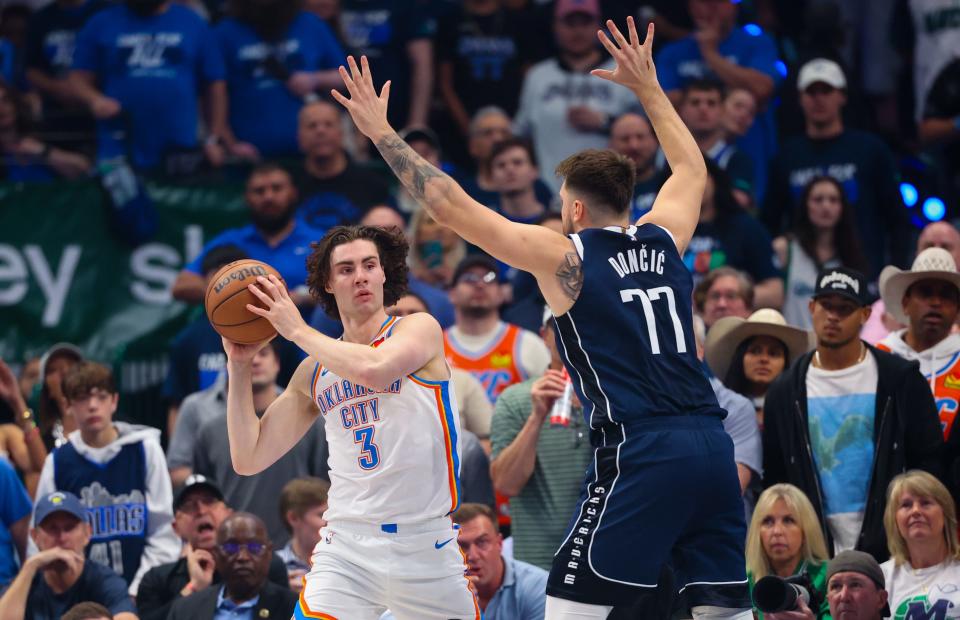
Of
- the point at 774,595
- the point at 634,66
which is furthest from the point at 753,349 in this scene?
the point at 634,66

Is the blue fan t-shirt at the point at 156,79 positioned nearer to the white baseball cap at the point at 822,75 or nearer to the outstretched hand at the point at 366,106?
the white baseball cap at the point at 822,75

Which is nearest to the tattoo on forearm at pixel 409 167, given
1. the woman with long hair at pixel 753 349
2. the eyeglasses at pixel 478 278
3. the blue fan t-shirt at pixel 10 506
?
the woman with long hair at pixel 753 349

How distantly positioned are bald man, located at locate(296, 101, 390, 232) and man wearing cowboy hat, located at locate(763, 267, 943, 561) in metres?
4.78

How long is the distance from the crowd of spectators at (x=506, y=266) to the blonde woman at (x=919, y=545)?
2 cm

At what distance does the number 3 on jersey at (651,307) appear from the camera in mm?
6539

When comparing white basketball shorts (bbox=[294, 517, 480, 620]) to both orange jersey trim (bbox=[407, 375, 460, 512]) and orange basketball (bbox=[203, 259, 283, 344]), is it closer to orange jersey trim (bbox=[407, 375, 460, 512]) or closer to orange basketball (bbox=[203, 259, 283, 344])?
orange jersey trim (bbox=[407, 375, 460, 512])

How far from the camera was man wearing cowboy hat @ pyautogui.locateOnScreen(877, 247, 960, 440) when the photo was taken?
32.0ft

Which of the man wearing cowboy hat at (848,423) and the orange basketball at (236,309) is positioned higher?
the orange basketball at (236,309)

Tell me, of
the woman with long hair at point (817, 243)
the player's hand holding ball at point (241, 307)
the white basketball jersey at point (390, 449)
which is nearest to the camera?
the white basketball jersey at point (390, 449)

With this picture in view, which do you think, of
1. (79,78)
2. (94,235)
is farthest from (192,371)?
(79,78)

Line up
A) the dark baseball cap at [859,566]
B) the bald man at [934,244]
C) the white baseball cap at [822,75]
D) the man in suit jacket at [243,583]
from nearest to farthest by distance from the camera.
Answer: the dark baseball cap at [859,566] < the man in suit jacket at [243,583] < the bald man at [934,244] < the white baseball cap at [822,75]

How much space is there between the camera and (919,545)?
348 inches

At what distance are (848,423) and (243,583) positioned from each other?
378 centimetres

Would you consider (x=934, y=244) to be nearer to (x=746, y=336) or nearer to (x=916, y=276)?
(x=916, y=276)
